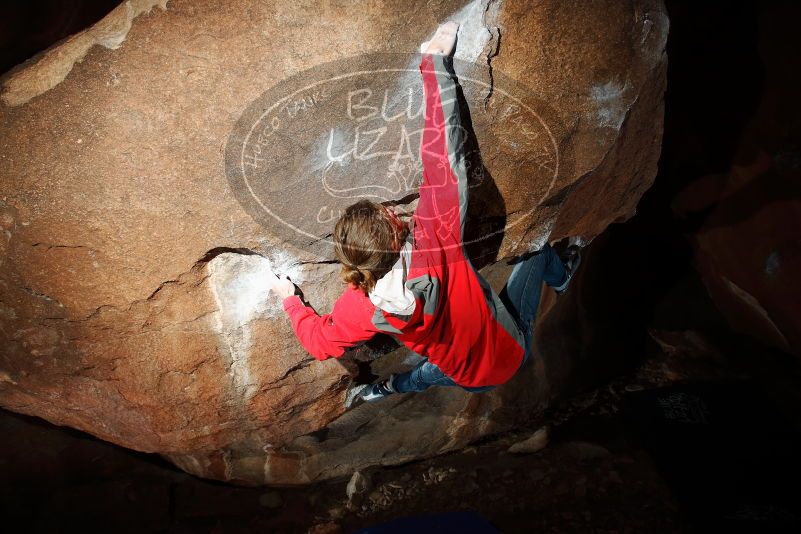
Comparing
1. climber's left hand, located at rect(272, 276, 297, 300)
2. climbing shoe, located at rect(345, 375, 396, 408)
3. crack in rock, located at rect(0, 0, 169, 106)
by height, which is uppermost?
crack in rock, located at rect(0, 0, 169, 106)

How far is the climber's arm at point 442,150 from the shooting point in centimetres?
173

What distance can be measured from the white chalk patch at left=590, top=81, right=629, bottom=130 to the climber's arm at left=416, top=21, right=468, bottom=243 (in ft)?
2.10

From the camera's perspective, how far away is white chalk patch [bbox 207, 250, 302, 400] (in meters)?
1.97

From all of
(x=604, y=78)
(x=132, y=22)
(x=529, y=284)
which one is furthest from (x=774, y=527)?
(x=132, y=22)

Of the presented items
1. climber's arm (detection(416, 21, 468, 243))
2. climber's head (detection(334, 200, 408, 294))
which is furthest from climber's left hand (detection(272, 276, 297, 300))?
climber's arm (detection(416, 21, 468, 243))

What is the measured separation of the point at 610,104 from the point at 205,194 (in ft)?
5.70

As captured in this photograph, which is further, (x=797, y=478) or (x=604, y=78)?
(x=797, y=478)

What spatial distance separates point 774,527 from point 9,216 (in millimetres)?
3738

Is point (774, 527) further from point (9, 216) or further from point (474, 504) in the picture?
point (9, 216)

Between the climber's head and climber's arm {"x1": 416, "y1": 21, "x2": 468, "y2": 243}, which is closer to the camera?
the climber's head

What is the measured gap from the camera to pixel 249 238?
1.90 m

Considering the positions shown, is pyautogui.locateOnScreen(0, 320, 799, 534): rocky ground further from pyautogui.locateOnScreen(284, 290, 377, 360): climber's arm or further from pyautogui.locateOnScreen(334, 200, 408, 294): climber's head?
pyautogui.locateOnScreen(334, 200, 408, 294): climber's head

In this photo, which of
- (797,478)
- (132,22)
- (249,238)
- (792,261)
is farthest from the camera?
(792,261)

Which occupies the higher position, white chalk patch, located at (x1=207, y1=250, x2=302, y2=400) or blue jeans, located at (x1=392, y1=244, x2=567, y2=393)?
white chalk patch, located at (x1=207, y1=250, x2=302, y2=400)
